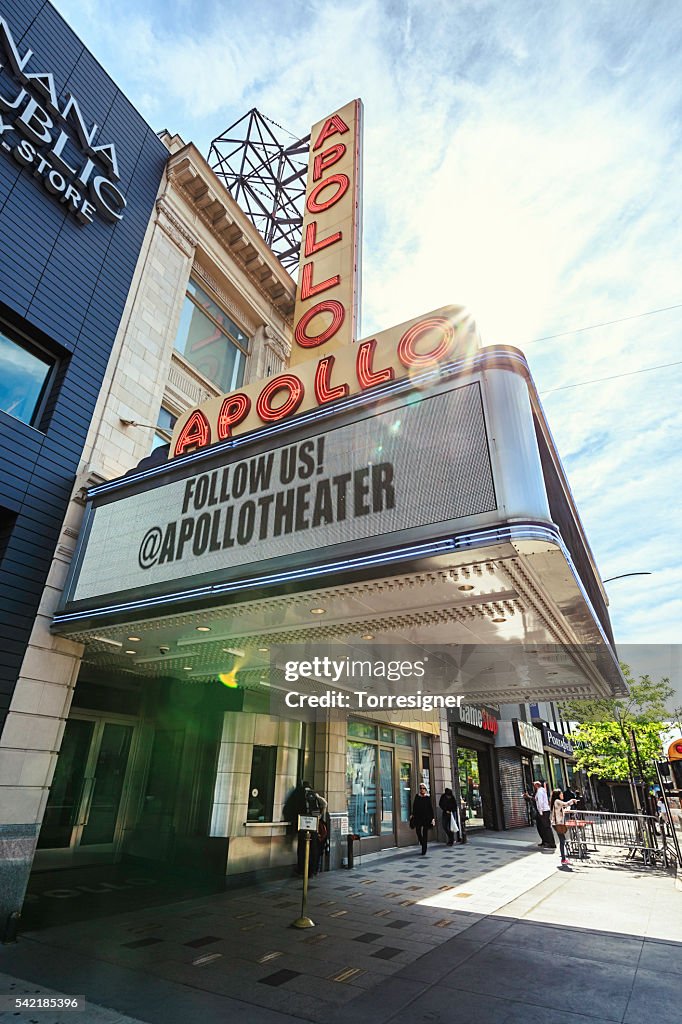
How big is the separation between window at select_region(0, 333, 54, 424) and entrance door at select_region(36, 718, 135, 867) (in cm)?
739

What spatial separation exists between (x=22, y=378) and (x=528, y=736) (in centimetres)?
3028

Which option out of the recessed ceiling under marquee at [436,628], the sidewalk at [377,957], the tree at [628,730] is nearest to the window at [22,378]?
the recessed ceiling under marquee at [436,628]

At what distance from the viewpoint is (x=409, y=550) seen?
217 inches

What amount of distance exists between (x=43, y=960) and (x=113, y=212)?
13.7 m

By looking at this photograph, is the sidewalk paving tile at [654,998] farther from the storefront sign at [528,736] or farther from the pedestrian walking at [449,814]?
the storefront sign at [528,736]

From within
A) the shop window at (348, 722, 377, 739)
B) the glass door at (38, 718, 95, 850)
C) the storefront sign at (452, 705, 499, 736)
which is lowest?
the glass door at (38, 718, 95, 850)

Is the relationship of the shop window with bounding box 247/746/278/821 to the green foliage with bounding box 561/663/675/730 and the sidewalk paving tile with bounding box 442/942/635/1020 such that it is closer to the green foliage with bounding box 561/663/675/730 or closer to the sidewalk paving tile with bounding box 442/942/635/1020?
the sidewalk paving tile with bounding box 442/942/635/1020

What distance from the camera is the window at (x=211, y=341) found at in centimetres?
1545

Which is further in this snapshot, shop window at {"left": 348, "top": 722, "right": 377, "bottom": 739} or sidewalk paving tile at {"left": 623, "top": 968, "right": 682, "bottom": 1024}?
shop window at {"left": 348, "top": 722, "right": 377, "bottom": 739}

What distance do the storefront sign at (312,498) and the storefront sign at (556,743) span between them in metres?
34.7

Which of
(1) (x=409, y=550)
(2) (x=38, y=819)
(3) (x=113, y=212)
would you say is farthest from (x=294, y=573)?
(3) (x=113, y=212)

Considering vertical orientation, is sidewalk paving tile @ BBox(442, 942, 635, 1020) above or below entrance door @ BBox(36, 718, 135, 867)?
below

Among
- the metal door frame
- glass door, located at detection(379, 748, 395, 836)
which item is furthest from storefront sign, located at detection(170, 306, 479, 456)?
glass door, located at detection(379, 748, 395, 836)

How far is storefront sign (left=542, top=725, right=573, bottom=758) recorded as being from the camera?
36.0m
